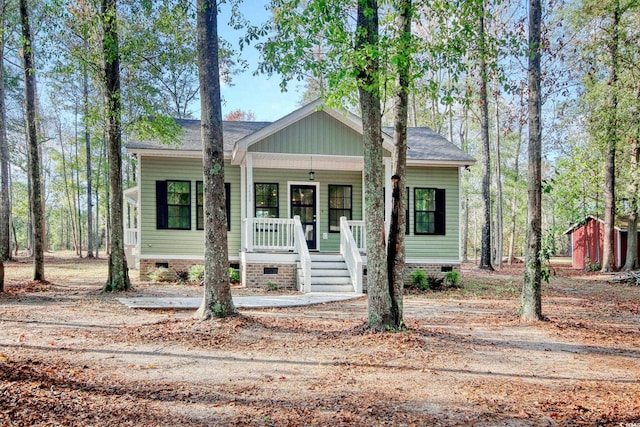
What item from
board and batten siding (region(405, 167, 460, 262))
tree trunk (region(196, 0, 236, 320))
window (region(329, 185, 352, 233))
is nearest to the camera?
tree trunk (region(196, 0, 236, 320))

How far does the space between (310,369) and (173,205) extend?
9350 millimetres

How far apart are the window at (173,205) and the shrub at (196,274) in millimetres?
1300

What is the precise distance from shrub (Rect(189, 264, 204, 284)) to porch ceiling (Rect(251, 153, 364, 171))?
343 centimetres

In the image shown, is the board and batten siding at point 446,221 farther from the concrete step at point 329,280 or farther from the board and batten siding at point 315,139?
the concrete step at point 329,280

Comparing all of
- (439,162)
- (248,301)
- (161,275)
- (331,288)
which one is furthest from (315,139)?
(161,275)

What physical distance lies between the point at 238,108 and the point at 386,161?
22.8m

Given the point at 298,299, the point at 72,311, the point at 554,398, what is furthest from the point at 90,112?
the point at 554,398

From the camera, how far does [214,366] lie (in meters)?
4.60

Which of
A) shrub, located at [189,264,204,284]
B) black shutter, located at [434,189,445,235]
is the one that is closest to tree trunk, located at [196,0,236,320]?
shrub, located at [189,264,204,284]

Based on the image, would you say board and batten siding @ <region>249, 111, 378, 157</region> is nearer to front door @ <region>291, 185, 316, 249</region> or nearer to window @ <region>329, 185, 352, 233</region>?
window @ <region>329, 185, 352, 233</region>

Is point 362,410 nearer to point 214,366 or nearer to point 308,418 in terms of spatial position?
point 308,418

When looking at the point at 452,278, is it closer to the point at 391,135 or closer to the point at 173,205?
the point at 391,135

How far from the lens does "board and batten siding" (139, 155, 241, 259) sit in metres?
12.5

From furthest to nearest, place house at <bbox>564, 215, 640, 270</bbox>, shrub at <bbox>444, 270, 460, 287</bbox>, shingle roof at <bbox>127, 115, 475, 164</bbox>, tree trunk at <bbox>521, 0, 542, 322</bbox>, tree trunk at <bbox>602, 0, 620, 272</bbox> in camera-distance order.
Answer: house at <bbox>564, 215, 640, 270</bbox> → tree trunk at <bbox>602, 0, 620, 272</bbox> → shrub at <bbox>444, 270, 460, 287</bbox> → shingle roof at <bbox>127, 115, 475, 164</bbox> → tree trunk at <bbox>521, 0, 542, 322</bbox>
